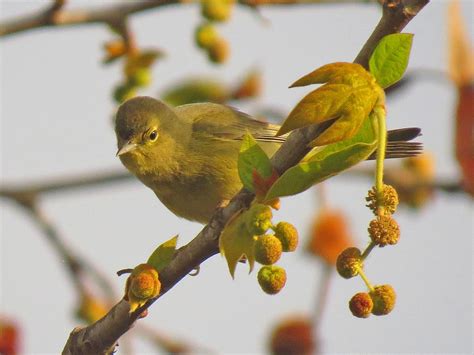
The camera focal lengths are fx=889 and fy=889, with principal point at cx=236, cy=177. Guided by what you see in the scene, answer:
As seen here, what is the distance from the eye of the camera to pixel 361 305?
2223 millimetres

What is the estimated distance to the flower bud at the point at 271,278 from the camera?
7.49 feet

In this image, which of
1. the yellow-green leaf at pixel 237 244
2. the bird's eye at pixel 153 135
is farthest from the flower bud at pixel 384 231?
the bird's eye at pixel 153 135

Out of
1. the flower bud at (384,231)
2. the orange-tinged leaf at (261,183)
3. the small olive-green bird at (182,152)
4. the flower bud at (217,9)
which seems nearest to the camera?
the flower bud at (384,231)

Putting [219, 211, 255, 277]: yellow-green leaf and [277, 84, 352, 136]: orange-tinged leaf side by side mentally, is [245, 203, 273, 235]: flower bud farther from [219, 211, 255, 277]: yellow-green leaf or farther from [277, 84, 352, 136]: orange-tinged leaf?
[277, 84, 352, 136]: orange-tinged leaf

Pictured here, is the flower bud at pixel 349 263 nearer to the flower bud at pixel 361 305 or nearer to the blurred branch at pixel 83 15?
the flower bud at pixel 361 305

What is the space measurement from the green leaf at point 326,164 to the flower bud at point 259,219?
0.23 ft

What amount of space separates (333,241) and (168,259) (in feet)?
5.82

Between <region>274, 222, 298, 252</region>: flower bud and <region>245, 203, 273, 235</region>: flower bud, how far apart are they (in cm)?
4

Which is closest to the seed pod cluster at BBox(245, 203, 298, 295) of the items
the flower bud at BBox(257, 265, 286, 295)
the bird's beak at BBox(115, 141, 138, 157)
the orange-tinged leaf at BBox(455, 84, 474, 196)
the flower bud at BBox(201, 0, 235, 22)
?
the flower bud at BBox(257, 265, 286, 295)

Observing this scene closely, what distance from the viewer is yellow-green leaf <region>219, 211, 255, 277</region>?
241cm

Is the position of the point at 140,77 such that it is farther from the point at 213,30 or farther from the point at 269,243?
the point at 269,243

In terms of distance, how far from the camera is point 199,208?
551 centimetres

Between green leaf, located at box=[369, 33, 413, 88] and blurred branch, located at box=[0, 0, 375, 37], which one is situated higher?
blurred branch, located at box=[0, 0, 375, 37]

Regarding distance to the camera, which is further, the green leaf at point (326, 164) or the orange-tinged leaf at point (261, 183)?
the orange-tinged leaf at point (261, 183)
